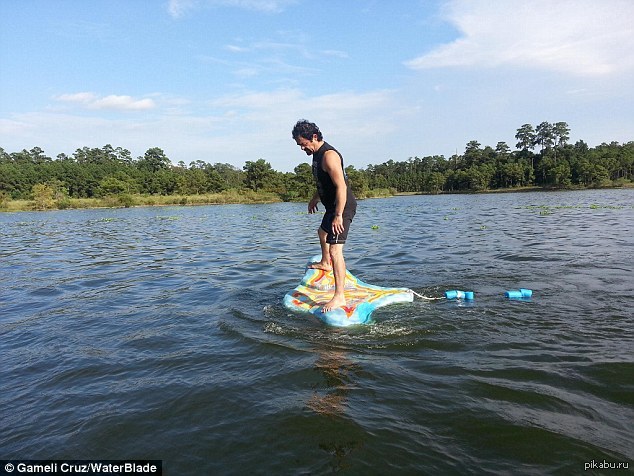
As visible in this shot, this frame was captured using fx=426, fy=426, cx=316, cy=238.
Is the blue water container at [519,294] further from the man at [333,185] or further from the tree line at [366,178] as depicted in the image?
the tree line at [366,178]

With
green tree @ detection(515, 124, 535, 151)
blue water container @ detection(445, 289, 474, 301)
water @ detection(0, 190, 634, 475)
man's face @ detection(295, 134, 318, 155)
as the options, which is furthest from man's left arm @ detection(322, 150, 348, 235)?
green tree @ detection(515, 124, 535, 151)

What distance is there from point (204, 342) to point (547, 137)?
134069 mm

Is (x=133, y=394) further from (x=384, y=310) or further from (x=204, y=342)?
(x=384, y=310)

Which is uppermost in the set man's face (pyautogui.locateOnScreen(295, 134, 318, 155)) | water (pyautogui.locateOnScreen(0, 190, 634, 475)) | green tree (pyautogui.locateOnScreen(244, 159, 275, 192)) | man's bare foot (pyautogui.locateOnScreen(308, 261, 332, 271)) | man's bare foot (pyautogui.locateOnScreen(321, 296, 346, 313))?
green tree (pyautogui.locateOnScreen(244, 159, 275, 192))

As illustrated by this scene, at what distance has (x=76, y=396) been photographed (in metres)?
4.21

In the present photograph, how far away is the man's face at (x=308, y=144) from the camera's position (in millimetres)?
6234

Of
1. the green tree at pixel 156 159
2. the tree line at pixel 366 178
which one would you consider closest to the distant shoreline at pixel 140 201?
the tree line at pixel 366 178

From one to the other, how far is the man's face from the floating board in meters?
2.34

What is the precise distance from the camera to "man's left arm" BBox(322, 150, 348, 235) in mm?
6051

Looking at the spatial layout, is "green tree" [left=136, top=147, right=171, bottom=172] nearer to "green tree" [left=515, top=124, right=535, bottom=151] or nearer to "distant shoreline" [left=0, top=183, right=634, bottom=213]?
"distant shoreline" [left=0, top=183, right=634, bottom=213]

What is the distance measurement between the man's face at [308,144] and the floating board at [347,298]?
2339 mm

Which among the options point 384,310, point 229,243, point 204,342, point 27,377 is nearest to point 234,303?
point 204,342

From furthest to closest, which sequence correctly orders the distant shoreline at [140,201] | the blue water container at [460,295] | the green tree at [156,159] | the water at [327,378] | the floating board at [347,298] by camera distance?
the green tree at [156,159] → the distant shoreline at [140,201] → the blue water container at [460,295] → the floating board at [347,298] → the water at [327,378]

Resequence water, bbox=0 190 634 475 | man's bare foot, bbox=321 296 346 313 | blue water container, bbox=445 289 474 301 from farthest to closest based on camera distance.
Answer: blue water container, bbox=445 289 474 301 < man's bare foot, bbox=321 296 346 313 < water, bbox=0 190 634 475
